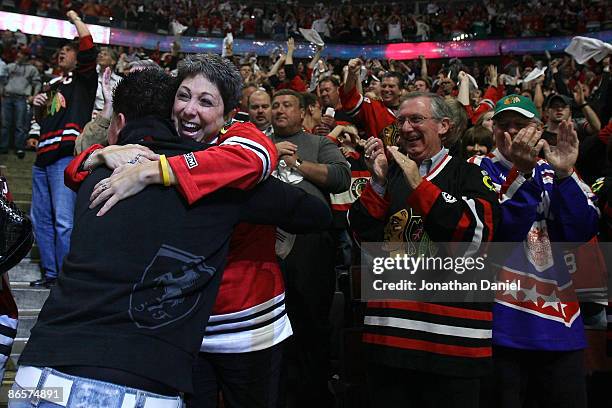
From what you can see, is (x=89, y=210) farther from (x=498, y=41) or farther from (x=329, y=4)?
(x=329, y=4)

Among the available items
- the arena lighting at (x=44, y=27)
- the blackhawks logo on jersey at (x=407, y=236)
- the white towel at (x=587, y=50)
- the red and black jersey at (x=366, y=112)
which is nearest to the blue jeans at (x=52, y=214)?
the red and black jersey at (x=366, y=112)

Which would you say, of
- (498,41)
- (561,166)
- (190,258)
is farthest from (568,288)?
(498,41)

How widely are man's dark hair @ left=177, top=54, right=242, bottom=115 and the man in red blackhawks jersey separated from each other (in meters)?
3.12

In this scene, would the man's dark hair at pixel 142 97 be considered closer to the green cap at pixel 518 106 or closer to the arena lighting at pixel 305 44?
the green cap at pixel 518 106

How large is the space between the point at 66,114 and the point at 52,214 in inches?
31.1

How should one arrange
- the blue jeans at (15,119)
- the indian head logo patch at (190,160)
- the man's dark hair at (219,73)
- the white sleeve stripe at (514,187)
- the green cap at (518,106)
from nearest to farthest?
1. the indian head logo patch at (190,160)
2. the man's dark hair at (219,73)
3. the white sleeve stripe at (514,187)
4. the green cap at (518,106)
5. the blue jeans at (15,119)

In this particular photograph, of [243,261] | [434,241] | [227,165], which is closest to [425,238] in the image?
[434,241]

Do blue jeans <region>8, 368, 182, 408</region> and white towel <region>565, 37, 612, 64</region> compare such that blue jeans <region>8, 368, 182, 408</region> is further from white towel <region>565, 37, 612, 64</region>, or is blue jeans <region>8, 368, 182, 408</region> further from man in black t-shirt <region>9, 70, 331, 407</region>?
white towel <region>565, 37, 612, 64</region>

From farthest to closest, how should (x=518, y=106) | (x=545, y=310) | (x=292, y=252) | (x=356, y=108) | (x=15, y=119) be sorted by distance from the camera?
(x=15, y=119) < (x=356, y=108) < (x=292, y=252) < (x=518, y=106) < (x=545, y=310)

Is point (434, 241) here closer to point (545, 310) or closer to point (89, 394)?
point (545, 310)

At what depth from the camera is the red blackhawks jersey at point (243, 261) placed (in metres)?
1.67

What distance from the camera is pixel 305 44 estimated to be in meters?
22.3

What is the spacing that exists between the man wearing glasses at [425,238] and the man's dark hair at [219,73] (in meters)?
0.64

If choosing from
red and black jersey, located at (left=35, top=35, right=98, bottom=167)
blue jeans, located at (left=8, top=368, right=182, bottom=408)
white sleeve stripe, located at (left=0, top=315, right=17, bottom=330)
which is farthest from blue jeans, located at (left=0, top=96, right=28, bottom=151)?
blue jeans, located at (left=8, top=368, right=182, bottom=408)
